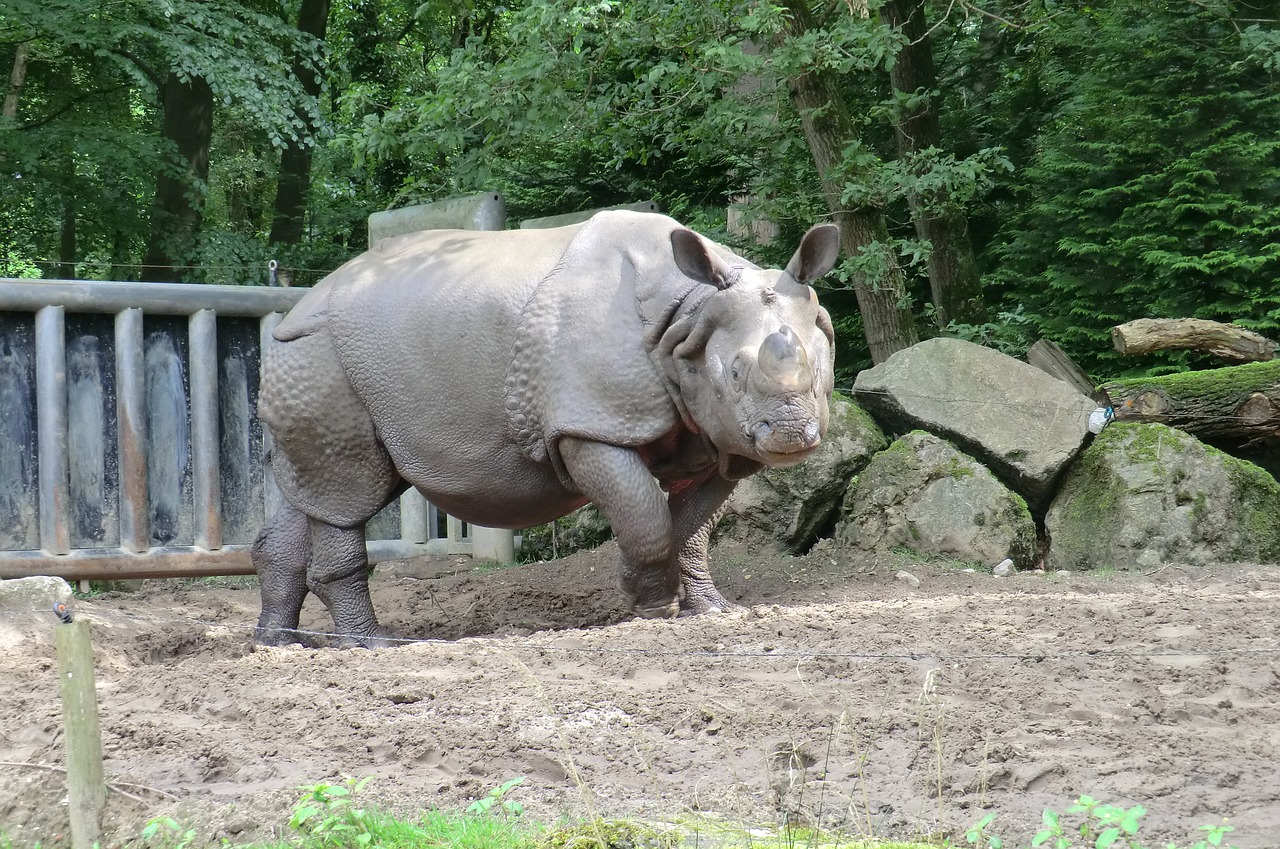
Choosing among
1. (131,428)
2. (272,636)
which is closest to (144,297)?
(131,428)

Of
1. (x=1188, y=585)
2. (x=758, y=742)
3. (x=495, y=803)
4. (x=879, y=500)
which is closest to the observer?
(x=495, y=803)

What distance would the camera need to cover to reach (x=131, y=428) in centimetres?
805

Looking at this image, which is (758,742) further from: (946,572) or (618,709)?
(946,572)

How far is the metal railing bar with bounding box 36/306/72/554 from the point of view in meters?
7.87

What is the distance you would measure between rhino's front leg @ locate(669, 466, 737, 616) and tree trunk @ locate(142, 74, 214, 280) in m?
9.33

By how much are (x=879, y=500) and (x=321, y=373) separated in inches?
129

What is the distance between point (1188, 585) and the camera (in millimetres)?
6117

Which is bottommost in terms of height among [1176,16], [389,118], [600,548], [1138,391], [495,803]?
[600,548]

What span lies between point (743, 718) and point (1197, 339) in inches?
227

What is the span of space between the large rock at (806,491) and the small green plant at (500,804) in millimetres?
4439

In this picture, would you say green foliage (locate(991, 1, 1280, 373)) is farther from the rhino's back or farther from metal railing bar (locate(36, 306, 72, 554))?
metal railing bar (locate(36, 306, 72, 554))

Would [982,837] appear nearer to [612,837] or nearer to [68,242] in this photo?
[612,837]

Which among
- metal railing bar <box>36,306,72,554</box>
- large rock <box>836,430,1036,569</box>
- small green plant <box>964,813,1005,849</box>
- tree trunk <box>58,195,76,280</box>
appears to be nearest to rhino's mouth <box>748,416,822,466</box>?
small green plant <box>964,813,1005,849</box>

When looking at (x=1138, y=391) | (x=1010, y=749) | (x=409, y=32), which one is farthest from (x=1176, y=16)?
(x=409, y=32)
